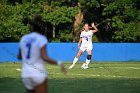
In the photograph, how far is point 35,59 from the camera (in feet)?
24.8

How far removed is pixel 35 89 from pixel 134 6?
140ft

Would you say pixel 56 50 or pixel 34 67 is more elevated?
pixel 34 67

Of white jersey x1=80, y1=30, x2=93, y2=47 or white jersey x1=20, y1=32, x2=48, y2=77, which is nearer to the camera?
white jersey x1=20, y1=32, x2=48, y2=77

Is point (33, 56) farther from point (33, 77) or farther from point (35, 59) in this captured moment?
point (33, 77)

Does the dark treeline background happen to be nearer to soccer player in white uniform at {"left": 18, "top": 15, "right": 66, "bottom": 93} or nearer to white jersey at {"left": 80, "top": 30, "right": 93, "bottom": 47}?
white jersey at {"left": 80, "top": 30, "right": 93, "bottom": 47}

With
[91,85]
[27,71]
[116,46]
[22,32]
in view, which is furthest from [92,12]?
[27,71]

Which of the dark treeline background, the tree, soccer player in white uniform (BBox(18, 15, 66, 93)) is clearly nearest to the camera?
soccer player in white uniform (BBox(18, 15, 66, 93))

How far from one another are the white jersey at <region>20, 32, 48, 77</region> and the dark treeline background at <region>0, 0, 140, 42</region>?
38.1 m

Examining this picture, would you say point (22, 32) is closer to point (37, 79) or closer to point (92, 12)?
point (92, 12)

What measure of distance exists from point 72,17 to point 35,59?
4344 centimetres

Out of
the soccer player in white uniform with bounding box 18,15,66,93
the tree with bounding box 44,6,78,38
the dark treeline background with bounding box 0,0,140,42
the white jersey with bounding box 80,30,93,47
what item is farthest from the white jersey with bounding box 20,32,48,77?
the tree with bounding box 44,6,78,38

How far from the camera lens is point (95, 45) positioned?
3588 cm

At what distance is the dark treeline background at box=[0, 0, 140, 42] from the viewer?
47.3 meters

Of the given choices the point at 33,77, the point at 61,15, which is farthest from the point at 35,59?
the point at 61,15
